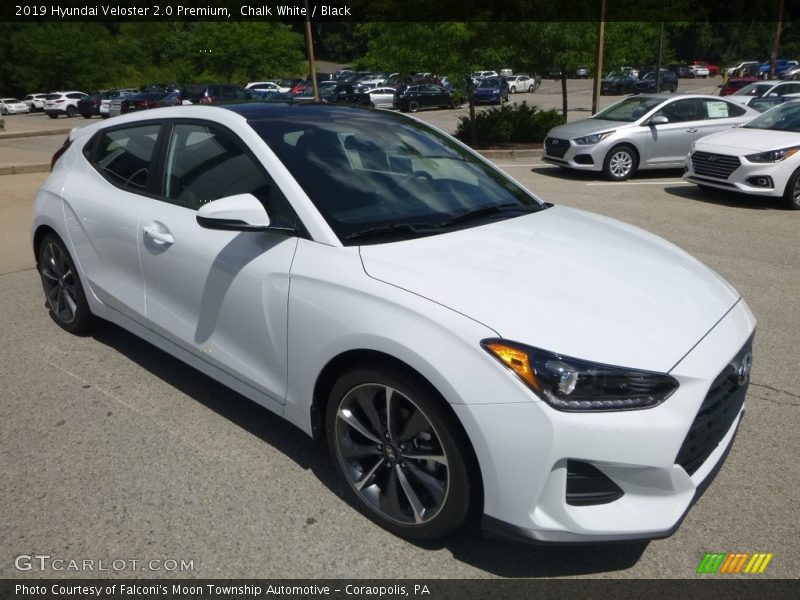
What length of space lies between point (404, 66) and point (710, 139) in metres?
8.33

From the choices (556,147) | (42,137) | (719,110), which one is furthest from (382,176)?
(42,137)

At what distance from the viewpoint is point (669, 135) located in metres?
12.6

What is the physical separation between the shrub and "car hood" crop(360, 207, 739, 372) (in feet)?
47.3

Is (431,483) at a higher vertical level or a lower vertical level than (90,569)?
higher

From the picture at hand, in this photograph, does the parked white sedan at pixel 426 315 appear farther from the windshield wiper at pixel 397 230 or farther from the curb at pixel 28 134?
the curb at pixel 28 134

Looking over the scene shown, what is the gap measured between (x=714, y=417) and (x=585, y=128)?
1103 cm

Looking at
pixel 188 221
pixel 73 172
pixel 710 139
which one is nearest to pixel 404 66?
pixel 710 139

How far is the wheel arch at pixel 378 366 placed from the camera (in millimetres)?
2533

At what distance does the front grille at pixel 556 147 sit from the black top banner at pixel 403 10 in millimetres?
4634

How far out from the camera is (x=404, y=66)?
16.8 metres

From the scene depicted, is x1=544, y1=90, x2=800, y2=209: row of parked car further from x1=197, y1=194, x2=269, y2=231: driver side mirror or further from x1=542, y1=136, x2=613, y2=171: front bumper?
x1=197, y1=194, x2=269, y2=231: driver side mirror

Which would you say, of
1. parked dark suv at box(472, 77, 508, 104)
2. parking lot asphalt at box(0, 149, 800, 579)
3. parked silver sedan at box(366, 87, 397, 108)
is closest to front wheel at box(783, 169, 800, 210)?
parking lot asphalt at box(0, 149, 800, 579)

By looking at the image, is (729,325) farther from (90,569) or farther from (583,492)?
(90,569)
